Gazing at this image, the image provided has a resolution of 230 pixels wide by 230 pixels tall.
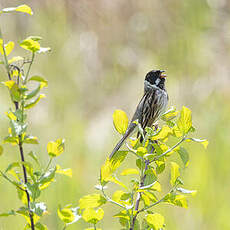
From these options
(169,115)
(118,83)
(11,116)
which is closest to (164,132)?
(169,115)

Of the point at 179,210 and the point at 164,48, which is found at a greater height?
the point at 164,48

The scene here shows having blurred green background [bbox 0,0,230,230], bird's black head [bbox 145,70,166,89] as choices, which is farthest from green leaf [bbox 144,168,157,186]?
blurred green background [bbox 0,0,230,230]

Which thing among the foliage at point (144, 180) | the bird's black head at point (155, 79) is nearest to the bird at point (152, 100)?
the bird's black head at point (155, 79)

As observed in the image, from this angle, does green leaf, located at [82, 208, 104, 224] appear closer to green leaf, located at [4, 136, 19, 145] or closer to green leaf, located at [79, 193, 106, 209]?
green leaf, located at [79, 193, 106, 209]

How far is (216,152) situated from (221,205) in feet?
1.19

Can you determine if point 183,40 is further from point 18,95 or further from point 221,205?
point 18,95

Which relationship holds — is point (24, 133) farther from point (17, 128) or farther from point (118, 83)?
point (118, 83)

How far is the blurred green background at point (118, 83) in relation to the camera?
2355 millimetres

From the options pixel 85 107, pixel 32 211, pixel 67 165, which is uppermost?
pixel 32 211

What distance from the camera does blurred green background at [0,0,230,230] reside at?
7.73ft

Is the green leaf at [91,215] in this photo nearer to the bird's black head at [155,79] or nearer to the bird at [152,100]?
the bird at [152,100]

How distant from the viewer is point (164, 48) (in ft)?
13.4

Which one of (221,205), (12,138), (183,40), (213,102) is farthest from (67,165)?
(12,138)

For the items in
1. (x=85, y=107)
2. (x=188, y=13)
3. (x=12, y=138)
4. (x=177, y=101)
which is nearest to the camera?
(x=12, y=138)
